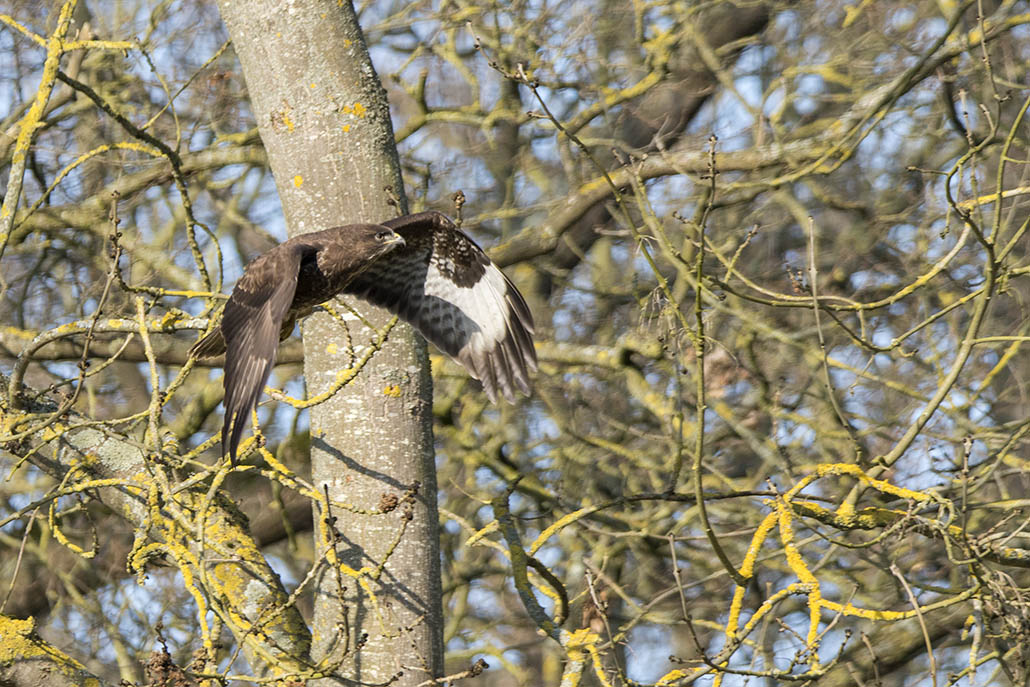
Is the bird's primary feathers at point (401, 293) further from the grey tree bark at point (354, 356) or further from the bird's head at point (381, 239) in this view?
the grey tree bark at point (354, 356)

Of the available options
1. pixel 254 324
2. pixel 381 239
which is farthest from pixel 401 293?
pixel 254 324

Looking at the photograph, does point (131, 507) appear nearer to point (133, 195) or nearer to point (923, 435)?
point (133, 195)

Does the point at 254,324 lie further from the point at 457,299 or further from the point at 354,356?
the point at 457,299

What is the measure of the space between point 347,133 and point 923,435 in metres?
2.88

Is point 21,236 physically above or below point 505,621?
above

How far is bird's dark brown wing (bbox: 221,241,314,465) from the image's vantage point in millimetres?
3529

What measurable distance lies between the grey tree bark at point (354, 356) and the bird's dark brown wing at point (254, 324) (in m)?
0.21

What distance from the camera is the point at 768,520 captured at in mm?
3301

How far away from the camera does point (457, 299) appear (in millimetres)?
5020

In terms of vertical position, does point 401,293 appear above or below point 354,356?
above

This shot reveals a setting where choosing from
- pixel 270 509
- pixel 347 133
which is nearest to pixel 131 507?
pixel 347 133

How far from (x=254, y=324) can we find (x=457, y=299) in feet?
4.43

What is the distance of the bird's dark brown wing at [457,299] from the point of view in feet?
15.7

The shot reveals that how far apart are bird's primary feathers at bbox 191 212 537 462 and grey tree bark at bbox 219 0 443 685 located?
13cm
